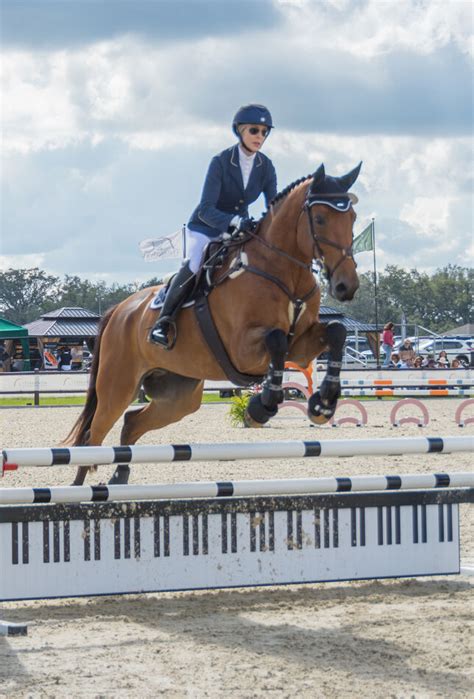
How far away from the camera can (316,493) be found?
542 cm

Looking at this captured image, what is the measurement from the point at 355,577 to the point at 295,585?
0.42 meters

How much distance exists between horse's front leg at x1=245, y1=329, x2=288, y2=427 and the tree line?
264 feet

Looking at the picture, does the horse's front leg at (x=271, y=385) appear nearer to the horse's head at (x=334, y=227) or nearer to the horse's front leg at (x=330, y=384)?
the horse's front leg at (x=330, y=384)

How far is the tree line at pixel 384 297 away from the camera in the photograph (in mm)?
89062

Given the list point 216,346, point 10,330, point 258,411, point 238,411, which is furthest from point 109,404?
point 10,330

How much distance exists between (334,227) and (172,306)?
1.31 m

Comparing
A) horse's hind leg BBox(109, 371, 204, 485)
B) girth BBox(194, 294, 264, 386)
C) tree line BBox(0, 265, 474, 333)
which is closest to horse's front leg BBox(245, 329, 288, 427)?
girth BBox(194, 294, 264, 386)

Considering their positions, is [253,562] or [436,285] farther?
[436,285]

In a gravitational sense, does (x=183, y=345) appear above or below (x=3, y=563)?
above

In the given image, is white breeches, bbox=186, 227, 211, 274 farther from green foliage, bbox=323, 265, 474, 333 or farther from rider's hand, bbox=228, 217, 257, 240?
green foliage, bbox=323, 265, 474, 333

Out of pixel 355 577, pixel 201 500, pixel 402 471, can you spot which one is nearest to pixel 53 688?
pixel 201 500

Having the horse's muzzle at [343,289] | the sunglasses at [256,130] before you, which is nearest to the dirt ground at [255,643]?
the horse's muzzle at [343,289]

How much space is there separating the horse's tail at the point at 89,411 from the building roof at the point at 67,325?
3315 centimetres

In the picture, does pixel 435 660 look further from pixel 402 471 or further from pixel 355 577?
pixel 402 471
